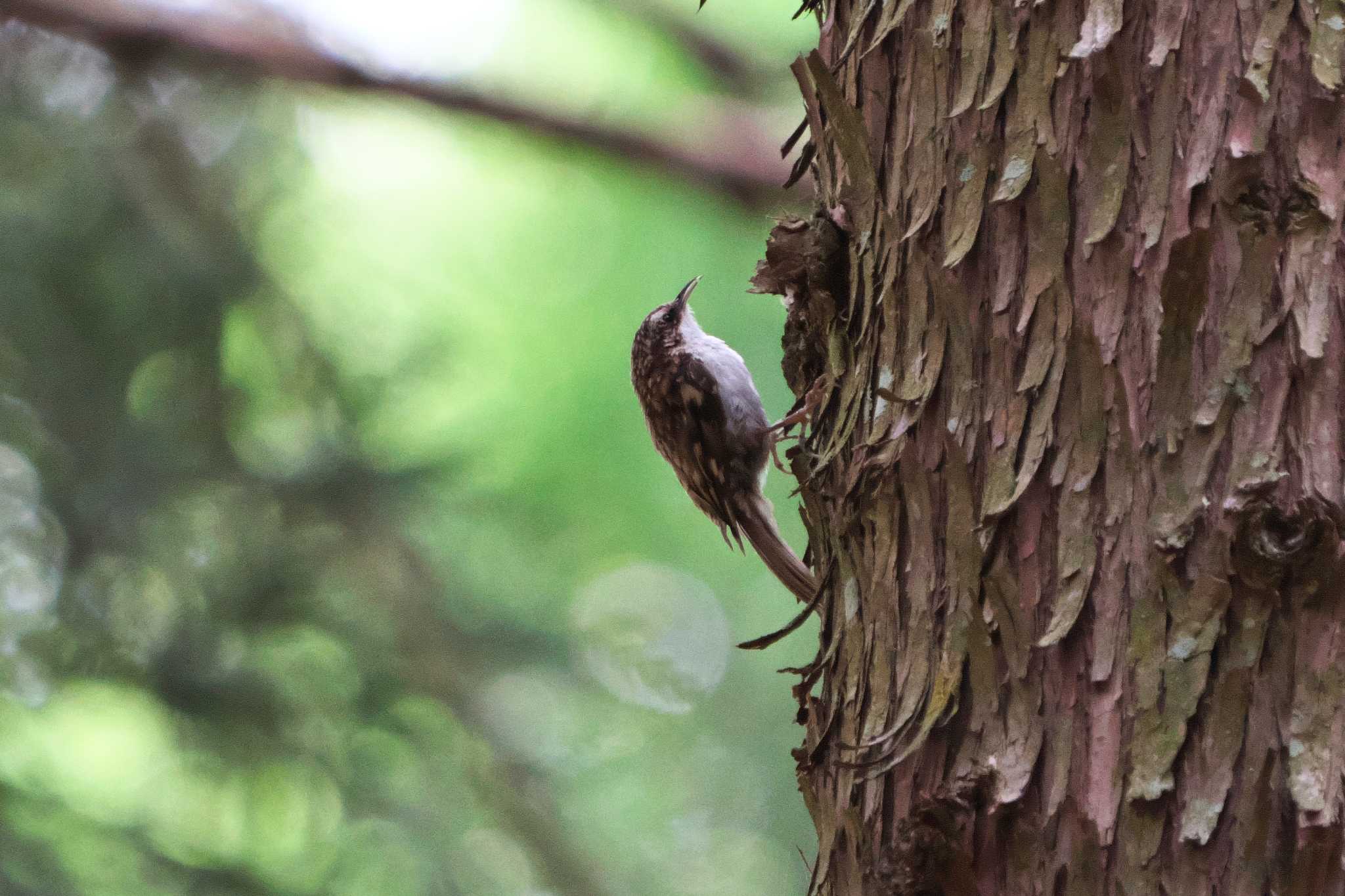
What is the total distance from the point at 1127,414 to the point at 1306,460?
0.16 m

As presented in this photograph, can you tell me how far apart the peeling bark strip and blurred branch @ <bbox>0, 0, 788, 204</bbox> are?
2300 mm

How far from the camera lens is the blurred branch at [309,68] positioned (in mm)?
3473

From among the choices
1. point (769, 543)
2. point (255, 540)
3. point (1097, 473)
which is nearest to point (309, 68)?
point (255, 540)

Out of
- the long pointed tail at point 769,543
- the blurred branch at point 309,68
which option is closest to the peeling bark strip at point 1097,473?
the long pointed tail at point 769,543

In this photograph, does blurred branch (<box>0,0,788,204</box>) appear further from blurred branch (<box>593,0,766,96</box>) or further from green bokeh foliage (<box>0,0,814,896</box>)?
blurred branch (<box>593,0,766,96</box>)

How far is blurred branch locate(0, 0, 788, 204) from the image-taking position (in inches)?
137

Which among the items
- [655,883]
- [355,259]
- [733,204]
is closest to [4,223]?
[355,259]

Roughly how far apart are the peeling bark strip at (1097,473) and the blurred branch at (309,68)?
2300mm

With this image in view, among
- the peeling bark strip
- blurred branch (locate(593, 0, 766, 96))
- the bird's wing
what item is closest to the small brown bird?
the bird's wing

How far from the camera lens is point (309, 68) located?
11.7 feet

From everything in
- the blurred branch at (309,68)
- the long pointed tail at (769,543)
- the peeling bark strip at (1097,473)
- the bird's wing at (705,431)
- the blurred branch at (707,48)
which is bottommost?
the peeling bark strip at (1097,473)

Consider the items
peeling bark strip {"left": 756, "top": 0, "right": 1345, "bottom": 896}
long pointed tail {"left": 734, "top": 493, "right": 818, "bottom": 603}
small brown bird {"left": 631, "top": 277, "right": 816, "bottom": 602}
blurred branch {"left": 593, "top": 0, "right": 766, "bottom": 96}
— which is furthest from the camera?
blurred branch {"left": 593, "top": 0, "right": 766, "bottom": 96}

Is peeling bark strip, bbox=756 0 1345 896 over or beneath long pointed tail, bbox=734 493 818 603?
beneath

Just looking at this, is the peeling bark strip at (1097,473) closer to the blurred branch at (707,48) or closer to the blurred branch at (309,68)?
the blurred branch at (309,68)
